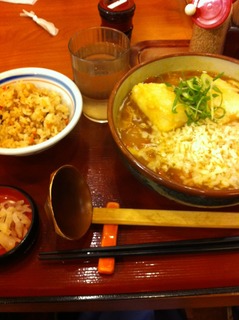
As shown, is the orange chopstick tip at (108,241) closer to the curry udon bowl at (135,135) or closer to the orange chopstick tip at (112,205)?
the orange chopstick tip at (112,205)

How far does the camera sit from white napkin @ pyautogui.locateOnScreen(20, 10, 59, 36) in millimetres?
1988

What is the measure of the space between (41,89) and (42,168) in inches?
15.2

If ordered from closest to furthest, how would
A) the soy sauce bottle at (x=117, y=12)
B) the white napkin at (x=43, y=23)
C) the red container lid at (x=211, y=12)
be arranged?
the red container lid at (x=211, y=12) → the soy sauce bottle at (x=117, y=12) → the white napkin at (x=43, y=23)

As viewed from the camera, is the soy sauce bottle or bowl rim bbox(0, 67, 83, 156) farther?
the soy sauce bottle

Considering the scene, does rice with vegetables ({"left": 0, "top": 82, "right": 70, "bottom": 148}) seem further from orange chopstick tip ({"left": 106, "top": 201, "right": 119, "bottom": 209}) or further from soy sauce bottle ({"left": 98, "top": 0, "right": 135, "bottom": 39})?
soy sauce bottle ({"left": 98, "top": 0, "right": 135, "bottom": 39})

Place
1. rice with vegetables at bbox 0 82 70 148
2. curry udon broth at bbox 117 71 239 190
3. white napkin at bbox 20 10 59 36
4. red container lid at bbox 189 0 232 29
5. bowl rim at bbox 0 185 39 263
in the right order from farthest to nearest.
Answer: white napkin at bbox 20 10 59 36 → red container lid at bbox 189 0 232 29 → rice with vegetables at bbox 0 82 70 148 → curry udon broth at bbox 117 71 239 190 → bowl rim at bbox 0 185 39 263

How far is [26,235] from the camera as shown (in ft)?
3.20

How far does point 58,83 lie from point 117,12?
0.52 metres

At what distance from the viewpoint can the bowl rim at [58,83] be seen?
1.11 meters

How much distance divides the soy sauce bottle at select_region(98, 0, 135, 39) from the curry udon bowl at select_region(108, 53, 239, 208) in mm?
408

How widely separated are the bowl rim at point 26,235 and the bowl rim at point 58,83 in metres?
0.13

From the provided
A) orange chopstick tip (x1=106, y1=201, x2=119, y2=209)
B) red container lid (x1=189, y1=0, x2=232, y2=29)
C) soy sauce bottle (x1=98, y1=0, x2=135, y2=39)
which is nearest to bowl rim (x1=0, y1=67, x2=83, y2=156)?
orange chopstick tip (x1=106, y1=201, x2=119, y2=209)

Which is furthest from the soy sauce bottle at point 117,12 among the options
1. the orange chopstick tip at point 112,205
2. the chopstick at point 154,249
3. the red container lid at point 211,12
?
the chopstick at point 154,249

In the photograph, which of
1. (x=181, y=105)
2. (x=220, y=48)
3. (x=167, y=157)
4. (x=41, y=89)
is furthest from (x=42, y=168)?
(x=220, y=48)
